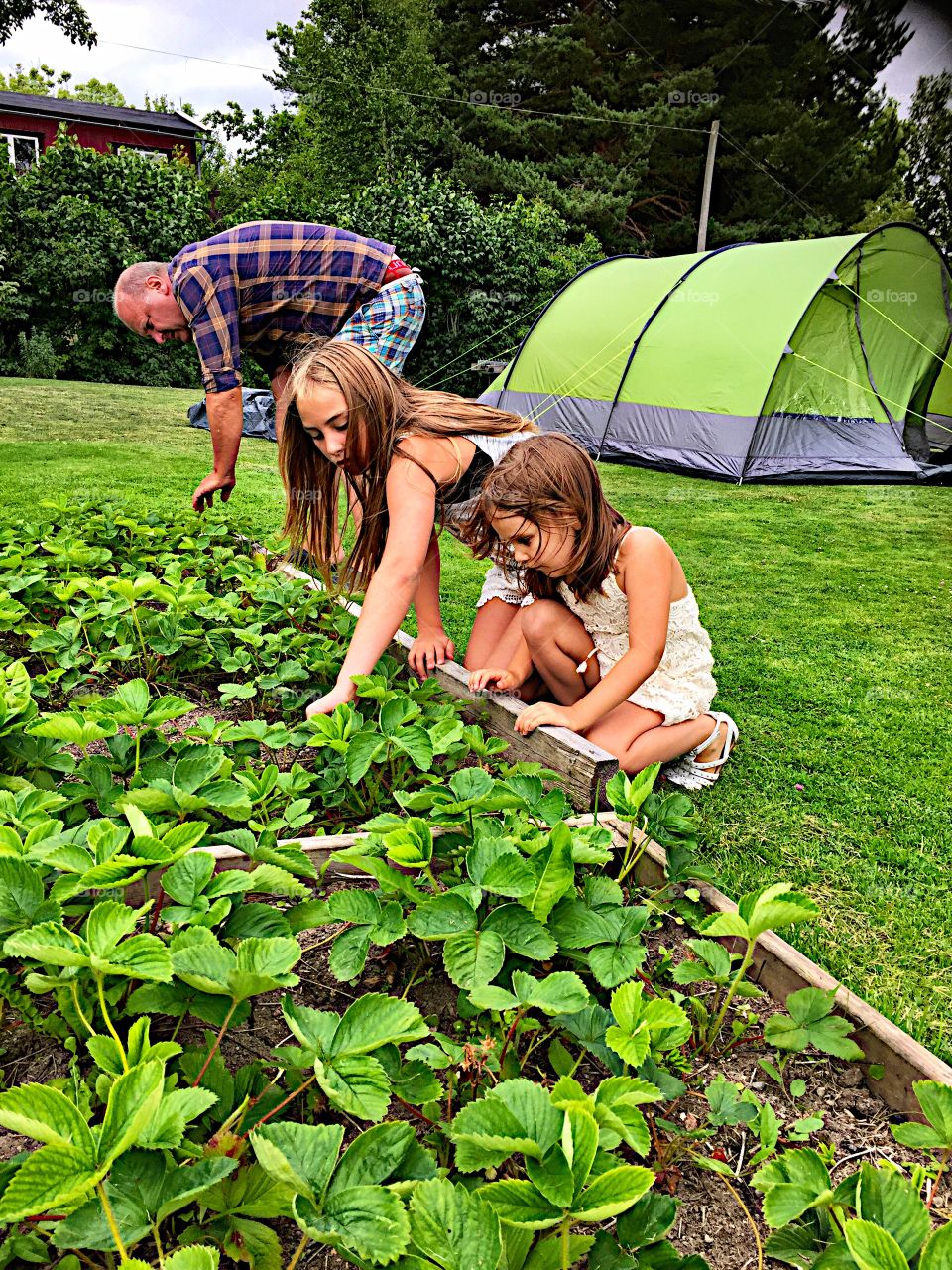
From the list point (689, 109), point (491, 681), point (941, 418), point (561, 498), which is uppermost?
point (689, 109)

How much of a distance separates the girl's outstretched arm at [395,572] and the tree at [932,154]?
19.4 m

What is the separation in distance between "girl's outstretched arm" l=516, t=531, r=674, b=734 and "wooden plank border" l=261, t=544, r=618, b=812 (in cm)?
9

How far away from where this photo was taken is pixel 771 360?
7824mm

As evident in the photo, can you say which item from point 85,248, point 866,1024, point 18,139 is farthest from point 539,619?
point 18,139

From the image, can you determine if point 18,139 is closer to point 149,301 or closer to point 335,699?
point 149,301

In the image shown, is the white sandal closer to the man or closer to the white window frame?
the man

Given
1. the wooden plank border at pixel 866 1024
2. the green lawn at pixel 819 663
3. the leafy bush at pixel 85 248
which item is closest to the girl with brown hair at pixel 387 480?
the green lawn at pixel 819 663

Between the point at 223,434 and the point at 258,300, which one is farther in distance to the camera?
the point at 258,300

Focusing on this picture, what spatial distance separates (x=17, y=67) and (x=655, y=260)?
42.3 meters

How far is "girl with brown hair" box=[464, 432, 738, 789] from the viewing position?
2.07 meters

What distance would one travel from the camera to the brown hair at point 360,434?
90.5 inches

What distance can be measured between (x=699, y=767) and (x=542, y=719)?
60cm

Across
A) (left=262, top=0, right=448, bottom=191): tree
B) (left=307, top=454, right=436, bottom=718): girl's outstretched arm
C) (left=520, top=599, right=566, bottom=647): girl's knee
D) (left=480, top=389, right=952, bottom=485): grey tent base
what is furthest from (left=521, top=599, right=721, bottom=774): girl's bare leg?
(left=262, top=0, right=448, bottom=191): tree

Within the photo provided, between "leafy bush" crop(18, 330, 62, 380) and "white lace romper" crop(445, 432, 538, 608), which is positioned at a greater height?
"leafy bush" crop(18, 330, 62, 380)
